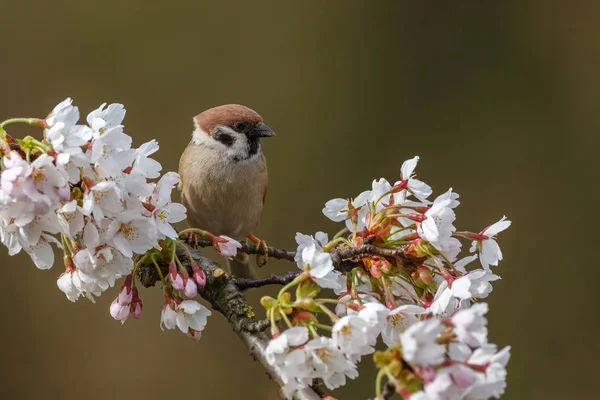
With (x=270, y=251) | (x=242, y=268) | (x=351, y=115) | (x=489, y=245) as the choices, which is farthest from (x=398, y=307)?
(x=351, y=115)

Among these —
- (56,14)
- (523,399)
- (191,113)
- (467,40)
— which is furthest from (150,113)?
(523,399)

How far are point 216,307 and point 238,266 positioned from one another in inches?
62.7

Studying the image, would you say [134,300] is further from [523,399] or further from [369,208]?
[523,399]

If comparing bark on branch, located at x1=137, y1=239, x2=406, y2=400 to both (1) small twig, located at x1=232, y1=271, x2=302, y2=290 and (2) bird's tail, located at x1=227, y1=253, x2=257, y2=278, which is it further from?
(2) bird's tail, located at x1=227, y1=253, x2=257, y2=278

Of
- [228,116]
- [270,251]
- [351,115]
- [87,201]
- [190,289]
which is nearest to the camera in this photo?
[87,201]

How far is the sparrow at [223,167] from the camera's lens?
2863 millimetres

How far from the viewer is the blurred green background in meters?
4.36

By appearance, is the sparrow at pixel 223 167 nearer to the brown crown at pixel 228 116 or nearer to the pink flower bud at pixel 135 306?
the brown crown at pixel 228 116

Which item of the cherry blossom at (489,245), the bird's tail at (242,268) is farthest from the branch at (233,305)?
the bird's tail at (242,268)

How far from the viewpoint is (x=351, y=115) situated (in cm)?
490

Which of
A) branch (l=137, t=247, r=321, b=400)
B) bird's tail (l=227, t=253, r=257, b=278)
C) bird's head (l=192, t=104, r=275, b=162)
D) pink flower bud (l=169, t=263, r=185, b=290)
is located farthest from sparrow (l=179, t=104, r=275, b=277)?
pink flower bud (l=169, t=263, r=185, b=290)

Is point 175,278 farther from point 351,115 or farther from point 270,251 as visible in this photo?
point 351,115

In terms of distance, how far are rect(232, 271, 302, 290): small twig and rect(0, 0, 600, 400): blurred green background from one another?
2587 millimetres

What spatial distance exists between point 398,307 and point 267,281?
0.32 meters
